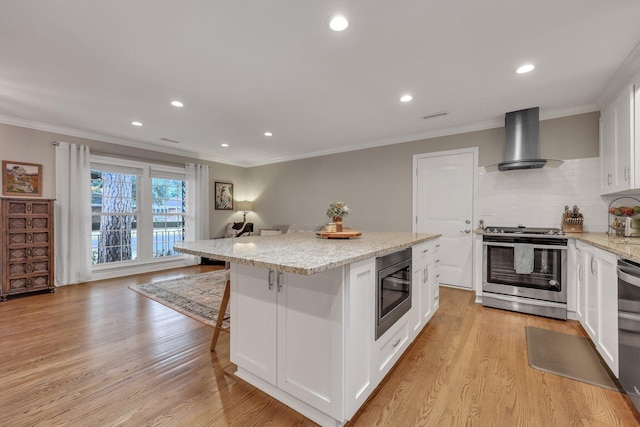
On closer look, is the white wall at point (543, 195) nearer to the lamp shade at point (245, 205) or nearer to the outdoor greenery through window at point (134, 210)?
the lamp shade at point (245, 205)

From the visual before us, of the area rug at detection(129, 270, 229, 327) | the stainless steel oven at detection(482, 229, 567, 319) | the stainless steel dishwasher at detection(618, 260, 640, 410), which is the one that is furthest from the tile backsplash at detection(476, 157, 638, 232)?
the area rug at detection(129, 270, 229, 327)

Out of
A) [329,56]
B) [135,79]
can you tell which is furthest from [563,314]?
[135,79]

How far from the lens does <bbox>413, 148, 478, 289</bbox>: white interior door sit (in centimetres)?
394

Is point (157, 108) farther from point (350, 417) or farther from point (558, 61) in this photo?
point (558, 61)

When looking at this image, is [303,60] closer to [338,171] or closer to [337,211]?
[337,211]

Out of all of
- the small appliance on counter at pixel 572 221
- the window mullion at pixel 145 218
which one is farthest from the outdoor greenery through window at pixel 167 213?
the small appliance on counter at pixel 572 221

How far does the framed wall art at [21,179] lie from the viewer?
3760 millimetres

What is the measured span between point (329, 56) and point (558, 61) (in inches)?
76.4

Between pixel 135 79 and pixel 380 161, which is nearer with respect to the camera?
pixel 135 79

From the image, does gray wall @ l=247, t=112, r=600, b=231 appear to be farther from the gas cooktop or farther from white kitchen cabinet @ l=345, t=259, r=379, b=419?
white kitchen cabinet @ l=345, t=259, r=379, b=419

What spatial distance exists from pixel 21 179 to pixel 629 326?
21.6ft

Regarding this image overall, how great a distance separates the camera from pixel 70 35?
1.96 meters

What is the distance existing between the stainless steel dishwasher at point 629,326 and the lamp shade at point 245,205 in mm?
6385

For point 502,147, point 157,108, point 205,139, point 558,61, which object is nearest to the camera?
point 558,61
